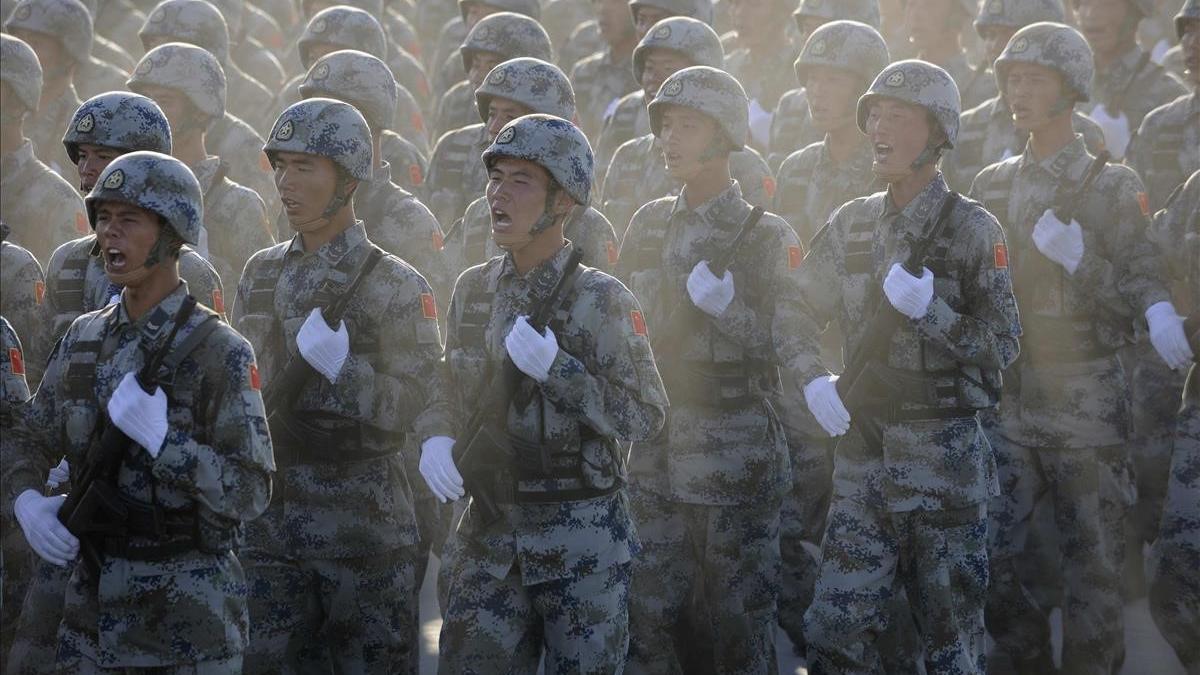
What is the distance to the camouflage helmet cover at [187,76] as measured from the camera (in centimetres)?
1070

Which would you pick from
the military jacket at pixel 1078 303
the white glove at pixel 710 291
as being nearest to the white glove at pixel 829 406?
the white glove at pixel 710 291

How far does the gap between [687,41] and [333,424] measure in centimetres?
428

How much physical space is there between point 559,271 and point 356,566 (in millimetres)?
1576

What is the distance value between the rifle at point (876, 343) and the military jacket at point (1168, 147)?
12.5 feet

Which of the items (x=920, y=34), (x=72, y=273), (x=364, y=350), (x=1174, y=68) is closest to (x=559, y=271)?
(x=364, y=350)

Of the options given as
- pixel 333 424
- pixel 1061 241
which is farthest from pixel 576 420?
pixel 1061 241

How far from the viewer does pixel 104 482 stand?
259 inches

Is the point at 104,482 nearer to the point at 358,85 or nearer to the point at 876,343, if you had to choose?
the point at 876,343

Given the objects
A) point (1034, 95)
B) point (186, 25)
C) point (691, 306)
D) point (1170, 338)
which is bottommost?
point (1170, 338)

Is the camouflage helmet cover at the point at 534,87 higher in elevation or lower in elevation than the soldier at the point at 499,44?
lower

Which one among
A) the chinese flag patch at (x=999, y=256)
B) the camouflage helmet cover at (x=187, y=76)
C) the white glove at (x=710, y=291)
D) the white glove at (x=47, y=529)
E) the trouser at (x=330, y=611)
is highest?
the camouflage helmet cover at (x=187, y=76)

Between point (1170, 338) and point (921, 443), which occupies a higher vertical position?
point (1170, 338)

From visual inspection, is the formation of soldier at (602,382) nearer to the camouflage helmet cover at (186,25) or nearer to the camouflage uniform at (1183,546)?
the camouflage uniform at (1183,546)

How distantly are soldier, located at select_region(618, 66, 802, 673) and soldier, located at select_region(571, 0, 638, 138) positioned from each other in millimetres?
5151
